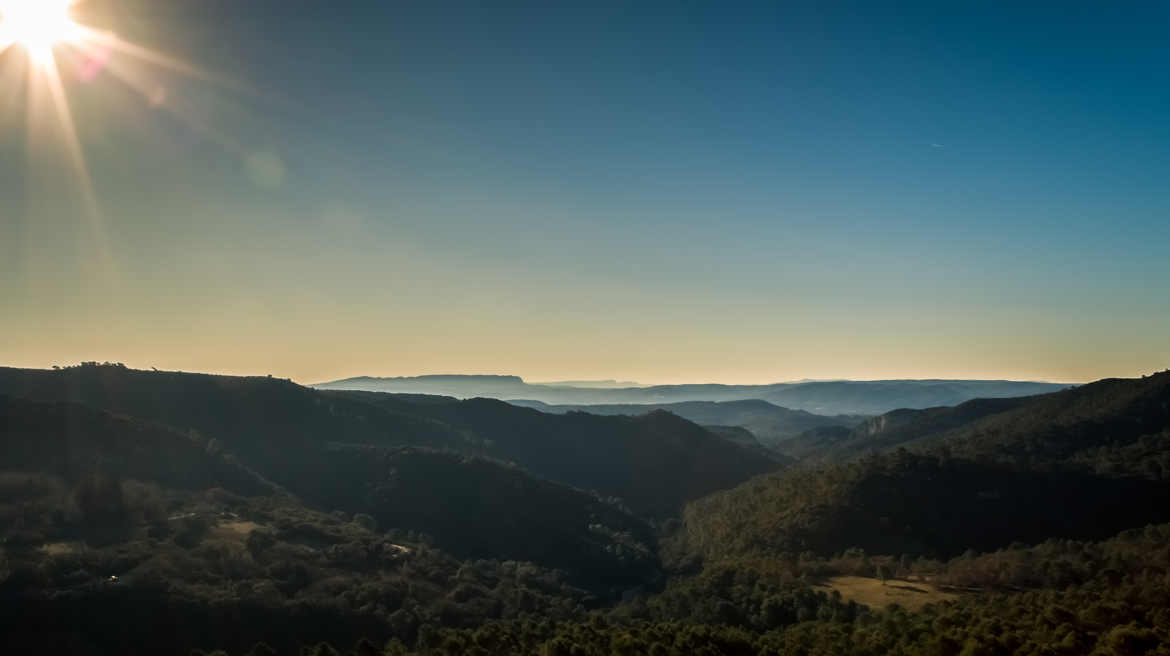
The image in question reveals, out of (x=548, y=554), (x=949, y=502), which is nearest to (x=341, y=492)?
(x=548, y=554)

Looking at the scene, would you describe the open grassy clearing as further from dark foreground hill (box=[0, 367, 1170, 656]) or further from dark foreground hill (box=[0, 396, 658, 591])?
dark foreground hill (box=[0, 396, 658, 591])

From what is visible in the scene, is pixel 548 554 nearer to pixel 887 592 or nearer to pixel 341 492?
pixel 341 492

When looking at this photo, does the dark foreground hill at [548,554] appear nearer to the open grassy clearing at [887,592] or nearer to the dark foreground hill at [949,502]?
the dark foreground hill at [949,502]

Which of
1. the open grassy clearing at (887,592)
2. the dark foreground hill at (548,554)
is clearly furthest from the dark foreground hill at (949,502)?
the open grassy clearing at (887,592)

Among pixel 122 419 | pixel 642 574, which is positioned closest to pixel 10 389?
pixel 122 419

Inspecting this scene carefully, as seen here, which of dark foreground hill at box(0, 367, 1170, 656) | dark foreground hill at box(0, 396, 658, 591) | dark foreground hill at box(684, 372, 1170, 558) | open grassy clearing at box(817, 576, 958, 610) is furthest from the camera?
dark foreground hill at box(684, 372, 1170, 558)

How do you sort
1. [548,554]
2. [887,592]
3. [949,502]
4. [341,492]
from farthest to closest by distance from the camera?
[341,492] < [548,554] < [949,502] < [887,592]

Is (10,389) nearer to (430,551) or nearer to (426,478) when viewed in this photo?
(426,478)

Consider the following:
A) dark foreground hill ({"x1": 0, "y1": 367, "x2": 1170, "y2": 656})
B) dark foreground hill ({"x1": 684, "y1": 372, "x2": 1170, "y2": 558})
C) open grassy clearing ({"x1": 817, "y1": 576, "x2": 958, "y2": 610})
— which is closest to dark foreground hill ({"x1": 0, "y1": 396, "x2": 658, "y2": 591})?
dark foreground hill ({"x1": 0, "y1": 367, "x2": 1170, "y2": 656})
